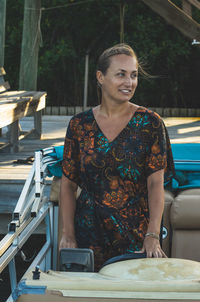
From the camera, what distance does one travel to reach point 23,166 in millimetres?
4438

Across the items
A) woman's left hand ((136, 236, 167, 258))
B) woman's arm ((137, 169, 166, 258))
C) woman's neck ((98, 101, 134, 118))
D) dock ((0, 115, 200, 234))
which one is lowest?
dock ((0, 115, 200, 234))

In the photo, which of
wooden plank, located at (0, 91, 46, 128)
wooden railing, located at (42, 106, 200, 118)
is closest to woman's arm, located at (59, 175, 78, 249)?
wooden plank, located at (0, 91, 46, 128)

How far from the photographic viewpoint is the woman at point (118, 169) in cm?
206

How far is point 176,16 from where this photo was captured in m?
5.73

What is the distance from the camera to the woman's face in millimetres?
2100

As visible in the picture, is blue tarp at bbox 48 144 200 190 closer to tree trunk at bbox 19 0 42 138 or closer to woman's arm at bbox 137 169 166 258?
woman's arm at bbox 137 169 166 258

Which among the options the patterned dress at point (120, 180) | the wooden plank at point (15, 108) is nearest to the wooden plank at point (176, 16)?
the wooden plank at point (15, 108)

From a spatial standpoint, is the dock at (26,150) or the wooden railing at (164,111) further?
the wooden railing at (164,111)

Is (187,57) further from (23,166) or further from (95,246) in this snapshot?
(95,246)

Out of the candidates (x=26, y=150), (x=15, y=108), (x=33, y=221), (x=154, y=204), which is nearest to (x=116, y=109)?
(x=154, y=204)

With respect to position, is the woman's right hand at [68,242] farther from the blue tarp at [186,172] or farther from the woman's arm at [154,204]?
the blue tarp at [186,172]

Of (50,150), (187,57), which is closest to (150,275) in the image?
(50,150)

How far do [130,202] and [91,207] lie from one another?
0.15 m

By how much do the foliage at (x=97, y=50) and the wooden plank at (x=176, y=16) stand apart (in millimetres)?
4962
